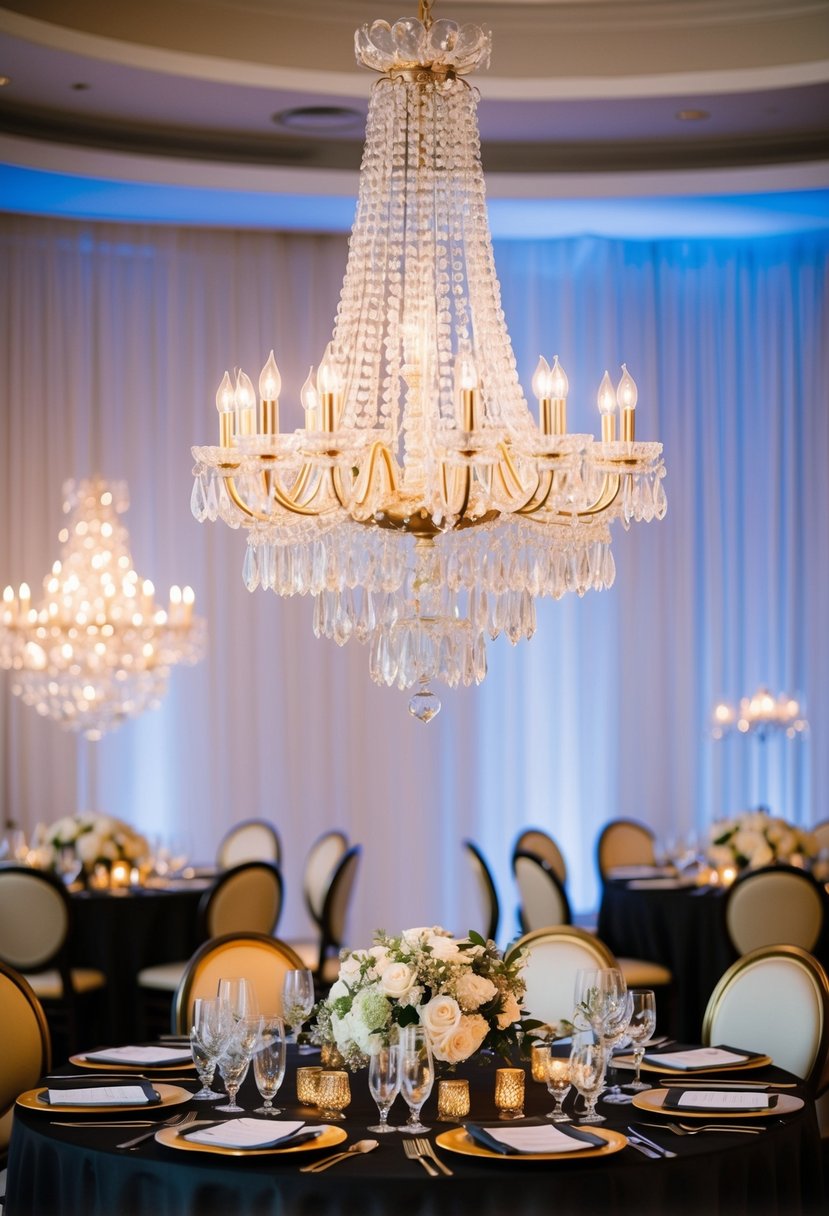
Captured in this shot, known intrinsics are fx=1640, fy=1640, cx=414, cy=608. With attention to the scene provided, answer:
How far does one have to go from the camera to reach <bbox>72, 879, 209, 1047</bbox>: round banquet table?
7098 millimetres

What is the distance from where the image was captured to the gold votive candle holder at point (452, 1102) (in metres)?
3.50

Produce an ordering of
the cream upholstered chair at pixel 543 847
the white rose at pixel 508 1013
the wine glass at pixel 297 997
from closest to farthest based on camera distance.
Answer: the white rose at pixel 508 1013
the wine glass at pixel 297 997
the cream upholstered chair at pixel 543 847

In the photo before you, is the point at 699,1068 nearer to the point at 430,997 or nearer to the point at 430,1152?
the point at 430,997

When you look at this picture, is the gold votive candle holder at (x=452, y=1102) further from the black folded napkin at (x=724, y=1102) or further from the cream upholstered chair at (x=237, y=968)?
the cream upholstered chair at (x=237, y=968)

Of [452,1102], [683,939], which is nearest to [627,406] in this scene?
[452,1102]

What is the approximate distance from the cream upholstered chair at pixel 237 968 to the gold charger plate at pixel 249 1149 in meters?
1.30

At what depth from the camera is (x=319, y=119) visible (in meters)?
7.88

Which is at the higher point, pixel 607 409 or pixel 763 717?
pixel 607 409

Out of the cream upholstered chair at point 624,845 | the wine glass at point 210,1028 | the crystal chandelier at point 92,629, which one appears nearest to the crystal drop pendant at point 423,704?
the wine glass at point 210,1028

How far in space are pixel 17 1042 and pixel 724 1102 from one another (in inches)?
75.0

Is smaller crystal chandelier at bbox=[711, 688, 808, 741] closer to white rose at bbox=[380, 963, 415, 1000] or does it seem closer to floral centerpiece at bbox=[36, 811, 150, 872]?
floral centerpiece at bbox=[36, 811, 150, 872]

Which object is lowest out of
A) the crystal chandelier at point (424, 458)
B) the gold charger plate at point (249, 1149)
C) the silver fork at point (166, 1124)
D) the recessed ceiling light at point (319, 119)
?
the silver fork at point (166, 1124)

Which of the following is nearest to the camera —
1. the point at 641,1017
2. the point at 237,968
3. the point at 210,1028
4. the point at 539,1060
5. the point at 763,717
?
the point at 210,1028

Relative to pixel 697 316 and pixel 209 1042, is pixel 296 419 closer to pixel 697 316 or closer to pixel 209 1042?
pixel 697 316
